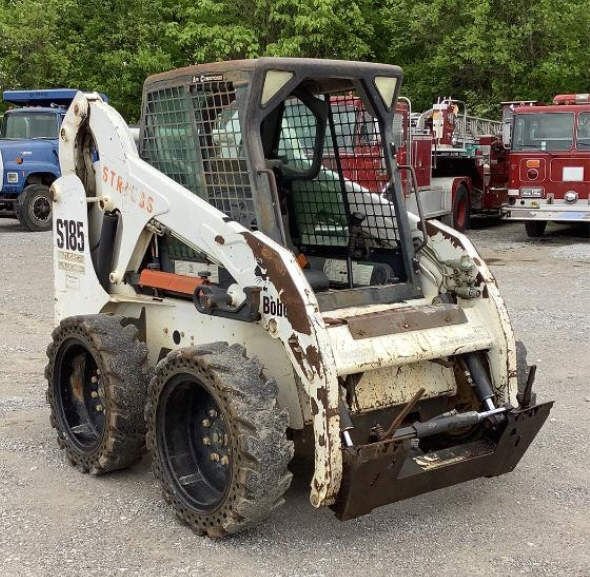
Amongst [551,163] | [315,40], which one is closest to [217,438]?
[551,163]

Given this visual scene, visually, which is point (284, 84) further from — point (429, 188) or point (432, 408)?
point (429, 188)

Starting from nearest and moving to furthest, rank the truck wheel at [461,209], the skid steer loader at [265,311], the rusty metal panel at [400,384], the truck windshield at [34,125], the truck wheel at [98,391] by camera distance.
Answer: the skid steer loader at [265,311] < the rusty metal panel at [400,384] < the truck wheel at [98,391] < the truck windshield at [34,125] < the truck wheel at [461,209]

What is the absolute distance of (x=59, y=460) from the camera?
17.5ft

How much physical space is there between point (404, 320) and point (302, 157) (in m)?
1.37

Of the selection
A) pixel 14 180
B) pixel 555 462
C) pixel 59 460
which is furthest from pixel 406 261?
pixel 14 180

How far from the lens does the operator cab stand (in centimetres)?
444

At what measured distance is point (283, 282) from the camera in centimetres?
405

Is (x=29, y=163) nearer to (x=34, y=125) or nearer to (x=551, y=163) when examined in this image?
(x=34, y=125)

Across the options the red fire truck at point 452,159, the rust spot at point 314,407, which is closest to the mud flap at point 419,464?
the rust spot at point 314,407

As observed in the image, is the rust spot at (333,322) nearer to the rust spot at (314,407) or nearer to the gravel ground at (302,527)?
the rust spot at (314,407)

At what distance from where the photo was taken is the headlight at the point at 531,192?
53.6 ft

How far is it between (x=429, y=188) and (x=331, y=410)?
44.7 ft

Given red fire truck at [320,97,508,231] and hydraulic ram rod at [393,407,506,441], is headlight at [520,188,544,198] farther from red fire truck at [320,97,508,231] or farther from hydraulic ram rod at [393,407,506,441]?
hydraulic ram rod at [393,407,506,441]

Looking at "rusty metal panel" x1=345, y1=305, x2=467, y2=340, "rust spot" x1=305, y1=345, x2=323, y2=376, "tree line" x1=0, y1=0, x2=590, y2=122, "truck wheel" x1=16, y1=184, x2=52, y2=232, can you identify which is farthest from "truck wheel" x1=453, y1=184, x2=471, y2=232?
"rust spot" x1=305, y1=345, x2=323, y2=376
